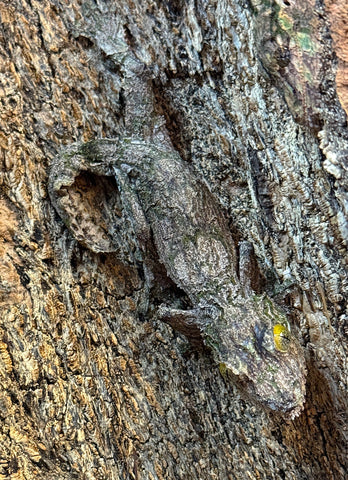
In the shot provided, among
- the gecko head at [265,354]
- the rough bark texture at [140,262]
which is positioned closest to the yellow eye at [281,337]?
the gecko head at [265,354]

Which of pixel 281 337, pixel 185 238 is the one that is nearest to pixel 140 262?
pixel 185 238

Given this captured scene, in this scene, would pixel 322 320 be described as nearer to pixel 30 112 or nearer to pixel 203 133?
pixel 203 133

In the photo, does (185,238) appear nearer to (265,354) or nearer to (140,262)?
(140,262)

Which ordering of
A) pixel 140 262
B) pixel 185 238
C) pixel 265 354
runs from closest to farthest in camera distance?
pixel 265 354 → pixel 185 238 → pixel 140 262

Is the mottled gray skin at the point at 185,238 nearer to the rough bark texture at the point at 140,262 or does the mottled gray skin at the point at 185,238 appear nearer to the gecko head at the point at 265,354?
the gecko head at the point at 265,354

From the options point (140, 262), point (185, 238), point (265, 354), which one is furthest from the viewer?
point (140, 262)
